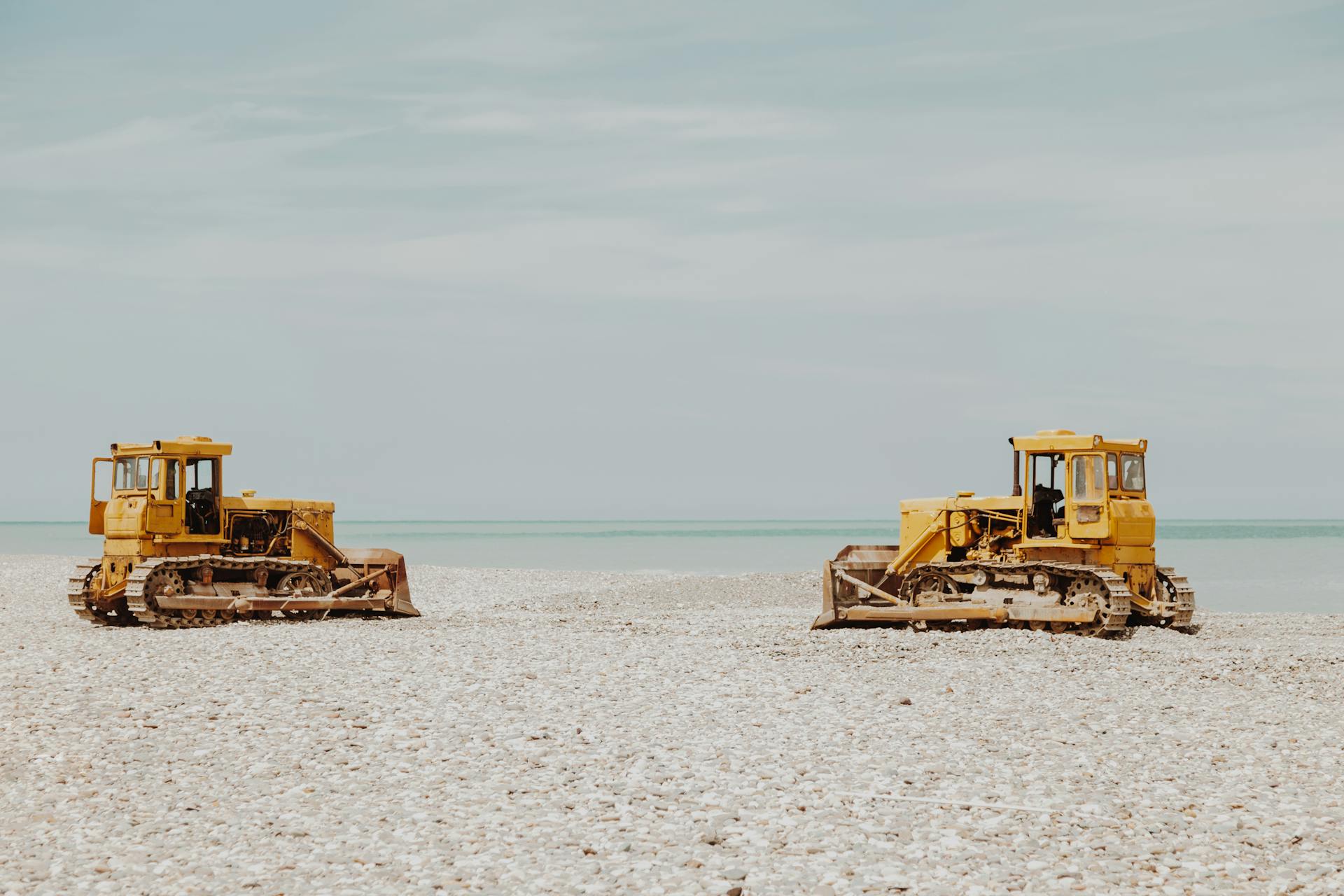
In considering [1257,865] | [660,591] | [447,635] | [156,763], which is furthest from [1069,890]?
[660,591]

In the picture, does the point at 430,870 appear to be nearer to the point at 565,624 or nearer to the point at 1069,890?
the point at 1069,890

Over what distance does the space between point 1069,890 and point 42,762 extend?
792cm

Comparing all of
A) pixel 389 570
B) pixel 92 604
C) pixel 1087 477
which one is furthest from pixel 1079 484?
pixel 92 604

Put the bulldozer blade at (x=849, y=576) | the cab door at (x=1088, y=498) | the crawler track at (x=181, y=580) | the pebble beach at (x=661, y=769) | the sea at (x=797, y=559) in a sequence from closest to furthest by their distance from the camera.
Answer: the pebble beach at (x=661, y=769) → the cab door at (x=1088, y=498) → the crawler track at (x=181, y=580) → the bulldozer blade at (x=849, y=576) → the sea at (x=797, y=559)

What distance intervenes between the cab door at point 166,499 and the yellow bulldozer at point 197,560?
0.05 feet

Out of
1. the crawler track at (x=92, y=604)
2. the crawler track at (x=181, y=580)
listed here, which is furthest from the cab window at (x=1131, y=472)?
the crawler track at (x=92, y=604)

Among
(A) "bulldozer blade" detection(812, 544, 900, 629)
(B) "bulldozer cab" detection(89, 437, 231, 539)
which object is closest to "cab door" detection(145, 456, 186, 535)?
(B) "bulldozer cab" detection(89, 437, 231, 539)

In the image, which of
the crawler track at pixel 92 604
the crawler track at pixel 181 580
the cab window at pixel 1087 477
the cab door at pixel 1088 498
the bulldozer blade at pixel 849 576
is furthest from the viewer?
the crawler track at pixel 92 604

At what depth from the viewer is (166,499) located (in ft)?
69.2

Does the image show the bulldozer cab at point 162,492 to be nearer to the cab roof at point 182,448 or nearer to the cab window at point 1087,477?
the cab roof at point 182,448

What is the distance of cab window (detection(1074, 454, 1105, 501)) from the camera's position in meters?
19.8

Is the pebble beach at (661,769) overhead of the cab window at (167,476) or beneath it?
beneath

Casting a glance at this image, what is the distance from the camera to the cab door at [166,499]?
20953mm

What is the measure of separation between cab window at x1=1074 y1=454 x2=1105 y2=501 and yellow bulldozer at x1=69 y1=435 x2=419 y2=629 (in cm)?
1146
